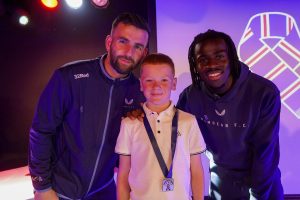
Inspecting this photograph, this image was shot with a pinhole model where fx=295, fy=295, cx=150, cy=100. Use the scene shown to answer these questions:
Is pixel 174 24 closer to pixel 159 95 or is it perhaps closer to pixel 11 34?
pixel 159 95

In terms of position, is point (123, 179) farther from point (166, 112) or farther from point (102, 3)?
point (102, 3)

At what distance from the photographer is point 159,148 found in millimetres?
1830

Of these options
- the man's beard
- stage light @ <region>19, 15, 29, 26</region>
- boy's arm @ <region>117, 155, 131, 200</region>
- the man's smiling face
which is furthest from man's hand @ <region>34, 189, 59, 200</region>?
stage light @ <region>19, 15, 29, 26</region>

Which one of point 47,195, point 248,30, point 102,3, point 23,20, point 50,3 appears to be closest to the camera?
point 47,195

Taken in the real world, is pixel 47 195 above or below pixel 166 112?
below

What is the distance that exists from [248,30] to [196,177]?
5.72 ft

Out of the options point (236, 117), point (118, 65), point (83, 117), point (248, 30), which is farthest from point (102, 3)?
point (236, 117)

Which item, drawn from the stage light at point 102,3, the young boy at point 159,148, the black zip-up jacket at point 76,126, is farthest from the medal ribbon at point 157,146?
the stage light at point 102,3

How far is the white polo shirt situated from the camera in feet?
5.90

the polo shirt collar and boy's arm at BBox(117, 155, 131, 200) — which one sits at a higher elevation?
the polo shirt collar

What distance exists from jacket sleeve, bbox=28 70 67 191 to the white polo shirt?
457 millimetres

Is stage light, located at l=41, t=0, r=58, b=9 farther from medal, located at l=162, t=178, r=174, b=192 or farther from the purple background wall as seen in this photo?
medal, located at l=162, t=178, r=174, b=192

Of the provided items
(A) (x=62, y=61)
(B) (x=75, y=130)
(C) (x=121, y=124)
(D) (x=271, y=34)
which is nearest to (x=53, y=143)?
(B) (x=75, y=130)

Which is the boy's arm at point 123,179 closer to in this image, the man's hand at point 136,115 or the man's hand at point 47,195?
the man's hand at point 136,115
